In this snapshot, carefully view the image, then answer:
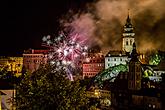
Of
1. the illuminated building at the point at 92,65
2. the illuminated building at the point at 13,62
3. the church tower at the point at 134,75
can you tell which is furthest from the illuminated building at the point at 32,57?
the church tower at the point at 134,75

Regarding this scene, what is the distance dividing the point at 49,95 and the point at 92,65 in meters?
56.8

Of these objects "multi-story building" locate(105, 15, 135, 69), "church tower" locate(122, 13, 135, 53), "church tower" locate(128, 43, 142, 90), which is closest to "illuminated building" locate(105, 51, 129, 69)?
"multi-story building" locate(105, 15, 135, 69)

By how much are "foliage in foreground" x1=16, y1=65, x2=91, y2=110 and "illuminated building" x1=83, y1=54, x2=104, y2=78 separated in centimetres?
5462

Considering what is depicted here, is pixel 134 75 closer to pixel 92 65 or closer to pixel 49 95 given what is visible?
pixel 92 65

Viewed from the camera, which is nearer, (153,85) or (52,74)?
(52,74)

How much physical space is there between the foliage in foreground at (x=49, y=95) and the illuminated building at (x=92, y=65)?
179ft

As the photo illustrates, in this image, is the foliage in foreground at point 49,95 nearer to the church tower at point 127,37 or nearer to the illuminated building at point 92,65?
the illuminated building at point 92,65

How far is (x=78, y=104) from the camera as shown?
1691cm

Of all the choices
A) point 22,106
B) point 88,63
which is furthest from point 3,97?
point 88,63

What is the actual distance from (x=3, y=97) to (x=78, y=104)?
127 inches

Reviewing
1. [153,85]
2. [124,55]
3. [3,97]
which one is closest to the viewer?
[3,97]

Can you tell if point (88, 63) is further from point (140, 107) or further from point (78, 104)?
point (78, 104)

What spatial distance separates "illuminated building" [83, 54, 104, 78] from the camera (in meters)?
72.6

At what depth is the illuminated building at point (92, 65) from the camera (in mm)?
72562
